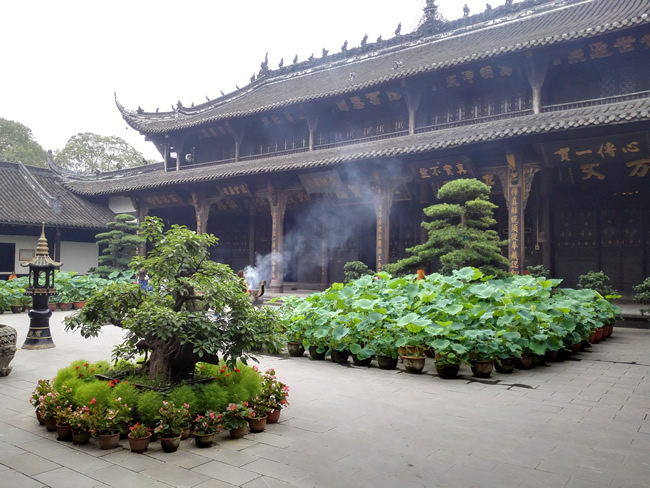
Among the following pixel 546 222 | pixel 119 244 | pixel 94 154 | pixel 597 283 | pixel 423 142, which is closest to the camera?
pixel 597 283

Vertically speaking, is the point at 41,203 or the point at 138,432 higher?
the point at 41,203

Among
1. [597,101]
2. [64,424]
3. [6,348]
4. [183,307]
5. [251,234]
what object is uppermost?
[597,101]

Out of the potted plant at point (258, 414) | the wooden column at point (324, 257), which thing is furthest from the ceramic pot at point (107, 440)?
the wooden column at point (324, 257)

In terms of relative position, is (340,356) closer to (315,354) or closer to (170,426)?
(315,354)

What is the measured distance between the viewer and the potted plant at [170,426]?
330 centimetres

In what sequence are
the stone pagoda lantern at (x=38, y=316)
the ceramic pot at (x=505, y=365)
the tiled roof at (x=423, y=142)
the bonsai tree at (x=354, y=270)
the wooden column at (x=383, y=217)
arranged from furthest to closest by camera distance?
the bonsai tree at (x=354, y=270) < the wooden column at (x=383, y=217) < the tiled roof at (x=423, y=142) < the stone pagoda lantern at (x=38, y=316) < the ceramic pot at (x=505, y=365)

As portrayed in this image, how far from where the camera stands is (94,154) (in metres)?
39.0

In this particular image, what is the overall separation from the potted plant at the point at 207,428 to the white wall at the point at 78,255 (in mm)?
18903

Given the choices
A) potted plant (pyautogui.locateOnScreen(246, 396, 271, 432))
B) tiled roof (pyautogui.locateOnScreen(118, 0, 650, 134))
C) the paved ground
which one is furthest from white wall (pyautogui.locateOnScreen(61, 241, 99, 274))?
potted plant (pyautogui.locateOnScreen(246, 396, 271, 432))

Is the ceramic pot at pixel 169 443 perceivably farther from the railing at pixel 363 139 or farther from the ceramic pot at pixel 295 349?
the railing at pixel 363 139

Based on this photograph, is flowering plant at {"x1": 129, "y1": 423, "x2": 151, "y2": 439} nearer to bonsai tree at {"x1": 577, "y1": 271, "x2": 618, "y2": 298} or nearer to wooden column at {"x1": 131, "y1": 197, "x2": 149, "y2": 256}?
bonsai tree at {"x1": 577, "y1": 271, "x2": 618, "y2": 298}

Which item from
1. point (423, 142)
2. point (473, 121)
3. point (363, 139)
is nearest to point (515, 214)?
point (423, 142)

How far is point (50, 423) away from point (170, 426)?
108 centimetres

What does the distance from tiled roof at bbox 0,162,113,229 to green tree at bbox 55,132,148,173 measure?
55.7 ft
